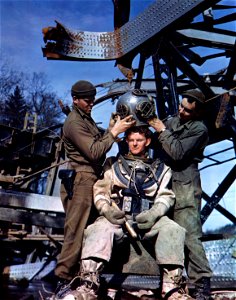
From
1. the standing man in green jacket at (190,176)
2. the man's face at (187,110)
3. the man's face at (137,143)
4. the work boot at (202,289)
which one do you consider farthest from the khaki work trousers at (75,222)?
the man's face at (187,110)

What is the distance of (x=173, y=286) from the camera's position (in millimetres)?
3045

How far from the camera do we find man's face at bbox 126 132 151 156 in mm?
4043

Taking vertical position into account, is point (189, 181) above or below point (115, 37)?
below

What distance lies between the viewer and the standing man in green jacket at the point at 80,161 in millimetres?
3639

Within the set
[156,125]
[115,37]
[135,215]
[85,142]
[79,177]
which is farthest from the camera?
[115,37]

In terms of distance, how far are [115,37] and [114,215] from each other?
3.36 m

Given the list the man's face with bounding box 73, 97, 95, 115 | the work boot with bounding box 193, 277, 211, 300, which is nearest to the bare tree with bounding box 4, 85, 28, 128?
the man's face with bounding box 73, 97, 95, 115

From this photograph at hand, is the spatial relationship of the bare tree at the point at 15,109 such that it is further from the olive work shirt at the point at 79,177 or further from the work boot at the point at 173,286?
the work boot at the point at 173,286

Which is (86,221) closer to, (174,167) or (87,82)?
(174,167)

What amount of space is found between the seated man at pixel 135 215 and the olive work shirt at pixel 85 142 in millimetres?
217

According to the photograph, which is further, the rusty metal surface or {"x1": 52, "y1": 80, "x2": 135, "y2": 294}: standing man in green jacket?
the rusty metal surface

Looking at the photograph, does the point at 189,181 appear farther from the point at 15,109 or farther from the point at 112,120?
the point at 15,109

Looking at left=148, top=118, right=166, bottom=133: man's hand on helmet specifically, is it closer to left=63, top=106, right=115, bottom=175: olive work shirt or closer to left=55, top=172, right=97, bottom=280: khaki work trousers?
left=63, top=106, right=115, bottom=175: olive work shirt

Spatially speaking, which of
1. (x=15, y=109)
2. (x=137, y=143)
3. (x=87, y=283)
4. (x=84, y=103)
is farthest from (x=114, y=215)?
(x=15, y=109)
